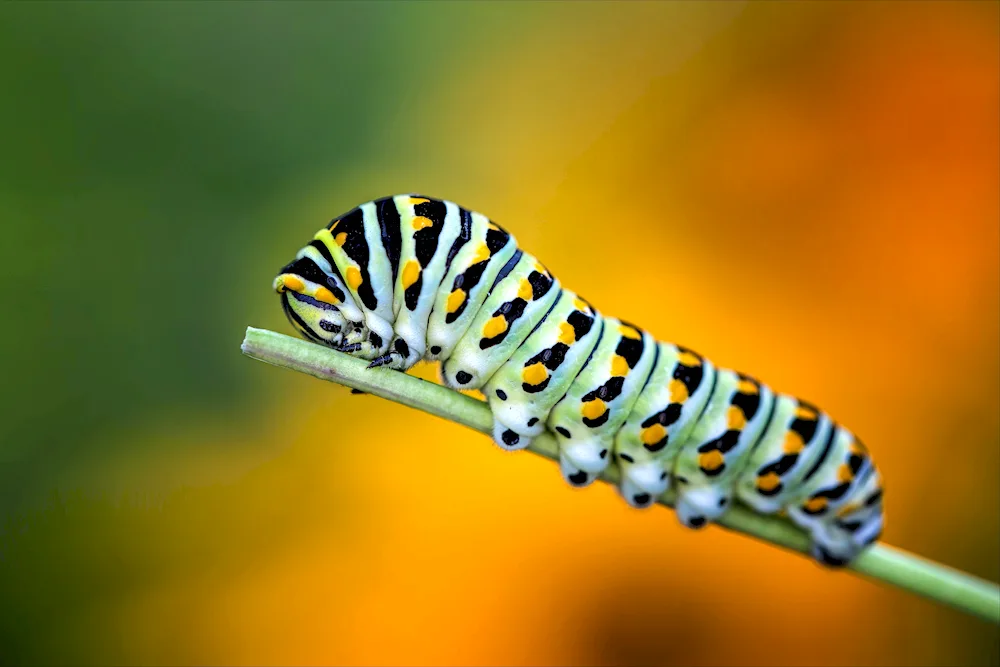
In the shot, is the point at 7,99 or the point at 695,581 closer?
the point at 695,581

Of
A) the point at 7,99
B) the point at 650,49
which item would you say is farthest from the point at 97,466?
the point at 650,49

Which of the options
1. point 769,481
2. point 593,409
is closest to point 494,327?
point 593,409

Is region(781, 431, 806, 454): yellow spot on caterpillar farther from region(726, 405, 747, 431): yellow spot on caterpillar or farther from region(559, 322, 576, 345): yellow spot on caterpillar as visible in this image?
region(559, 322, 576, 345): yellow spot on caterpillar

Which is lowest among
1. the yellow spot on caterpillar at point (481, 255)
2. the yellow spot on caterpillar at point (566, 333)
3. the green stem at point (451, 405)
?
the green stem at point (451, 405)

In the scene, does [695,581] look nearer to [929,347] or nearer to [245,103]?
[929,347]

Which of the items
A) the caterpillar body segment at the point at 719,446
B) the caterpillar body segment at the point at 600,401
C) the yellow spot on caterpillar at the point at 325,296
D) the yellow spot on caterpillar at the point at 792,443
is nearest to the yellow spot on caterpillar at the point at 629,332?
the caterpillar body segment at the point at 600,401

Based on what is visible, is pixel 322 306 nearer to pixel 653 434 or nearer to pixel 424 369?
pixel 653 434

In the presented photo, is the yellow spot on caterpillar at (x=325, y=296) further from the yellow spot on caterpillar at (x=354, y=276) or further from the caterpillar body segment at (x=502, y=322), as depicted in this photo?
the caterpillar body segment at (x=502, y=322)
